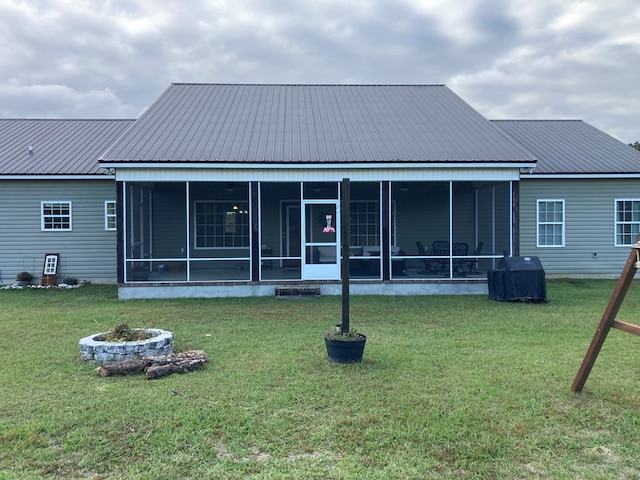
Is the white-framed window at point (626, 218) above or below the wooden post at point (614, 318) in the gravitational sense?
above

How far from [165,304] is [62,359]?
4303 mm

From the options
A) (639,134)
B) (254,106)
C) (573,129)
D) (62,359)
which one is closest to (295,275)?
(254,106)

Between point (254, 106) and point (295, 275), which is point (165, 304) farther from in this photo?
point (254, 106)

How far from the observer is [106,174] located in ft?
44.6

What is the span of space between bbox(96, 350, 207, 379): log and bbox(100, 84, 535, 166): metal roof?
20.5 ft

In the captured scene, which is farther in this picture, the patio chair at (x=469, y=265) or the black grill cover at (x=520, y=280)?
the patio chair at (x=469, y=265)

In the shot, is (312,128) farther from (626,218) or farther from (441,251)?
(626,218)

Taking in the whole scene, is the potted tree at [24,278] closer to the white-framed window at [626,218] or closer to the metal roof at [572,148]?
the metal roof at [572,148]

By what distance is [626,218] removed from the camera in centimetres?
1479

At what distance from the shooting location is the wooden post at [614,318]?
4332 millimetres

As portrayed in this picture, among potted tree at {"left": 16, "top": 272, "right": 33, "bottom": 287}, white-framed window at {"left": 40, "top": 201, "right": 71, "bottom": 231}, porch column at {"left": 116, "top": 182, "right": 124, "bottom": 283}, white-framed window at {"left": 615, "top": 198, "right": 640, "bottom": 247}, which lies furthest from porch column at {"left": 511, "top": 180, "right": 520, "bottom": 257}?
potted tree at {"left": 16, "top": 272, "right": 33, "bottom": 287}

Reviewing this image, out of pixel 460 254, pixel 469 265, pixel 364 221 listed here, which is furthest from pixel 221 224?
pixel 469 265

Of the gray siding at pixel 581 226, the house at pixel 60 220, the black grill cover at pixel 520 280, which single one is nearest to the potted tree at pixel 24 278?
the house at pixel 60 220

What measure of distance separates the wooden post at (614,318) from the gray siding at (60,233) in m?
12.4
